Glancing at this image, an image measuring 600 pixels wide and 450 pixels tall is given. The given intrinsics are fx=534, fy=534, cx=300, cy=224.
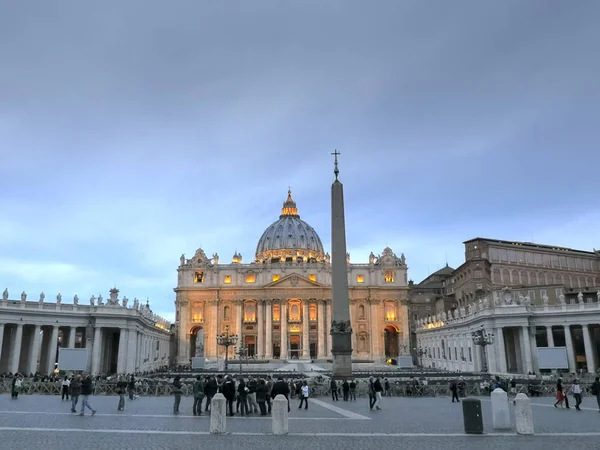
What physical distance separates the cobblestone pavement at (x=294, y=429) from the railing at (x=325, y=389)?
24.6 ft

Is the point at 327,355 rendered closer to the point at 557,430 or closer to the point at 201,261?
the point at 201,261

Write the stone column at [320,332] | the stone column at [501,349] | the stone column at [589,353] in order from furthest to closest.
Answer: the stone column at [320,332] → the stone column at [501,349] → the stone column at [589,353]

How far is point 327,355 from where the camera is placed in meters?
90.8

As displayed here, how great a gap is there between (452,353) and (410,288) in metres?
36.3

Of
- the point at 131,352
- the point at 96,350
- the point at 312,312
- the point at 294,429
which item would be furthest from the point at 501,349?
the point at 312,312

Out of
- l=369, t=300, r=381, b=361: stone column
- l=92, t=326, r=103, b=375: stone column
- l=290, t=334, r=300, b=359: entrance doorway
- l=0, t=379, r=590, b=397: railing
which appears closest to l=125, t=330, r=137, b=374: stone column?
A: l=92, t=326, r=103, b=375: stone column

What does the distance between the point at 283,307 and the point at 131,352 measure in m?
41.5

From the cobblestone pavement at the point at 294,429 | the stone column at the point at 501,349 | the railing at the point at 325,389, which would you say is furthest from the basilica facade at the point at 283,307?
the cobblestone pavement at the point at 294,429

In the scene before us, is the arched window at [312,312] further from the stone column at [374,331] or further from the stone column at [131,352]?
the stone column at [131,352]

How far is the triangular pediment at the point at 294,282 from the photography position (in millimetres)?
92688

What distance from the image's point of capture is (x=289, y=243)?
118000 mm

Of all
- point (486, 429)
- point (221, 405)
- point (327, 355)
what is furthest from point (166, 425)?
point (327, 355)

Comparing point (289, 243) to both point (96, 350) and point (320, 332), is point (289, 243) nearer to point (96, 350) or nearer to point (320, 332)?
point (320, 332)

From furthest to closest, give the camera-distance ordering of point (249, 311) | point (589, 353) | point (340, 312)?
point (249, 311) → point (589, 353) → point (340, 312)
